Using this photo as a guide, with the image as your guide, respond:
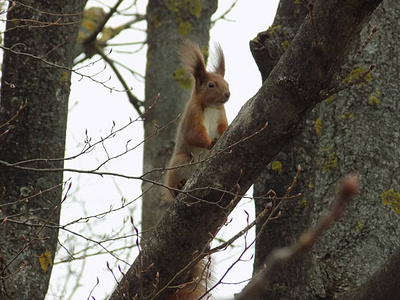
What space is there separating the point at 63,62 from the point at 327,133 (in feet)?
4.70

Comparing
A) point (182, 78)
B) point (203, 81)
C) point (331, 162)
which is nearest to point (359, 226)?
point (331, 162)

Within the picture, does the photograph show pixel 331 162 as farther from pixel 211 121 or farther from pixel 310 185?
pixel 211 121

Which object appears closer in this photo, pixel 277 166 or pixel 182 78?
pixel 277 166

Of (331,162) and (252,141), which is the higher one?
(331,162)

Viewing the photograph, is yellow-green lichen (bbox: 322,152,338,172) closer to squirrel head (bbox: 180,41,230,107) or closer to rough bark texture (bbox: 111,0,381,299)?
rough bark texture (bbox: 111,0,381,299)

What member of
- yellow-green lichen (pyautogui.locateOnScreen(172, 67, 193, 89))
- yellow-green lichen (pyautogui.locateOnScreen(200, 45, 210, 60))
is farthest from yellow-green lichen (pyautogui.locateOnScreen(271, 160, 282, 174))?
yellow-green lichen (pyautogui.locateOnScreen(200, 45, 210, 60))

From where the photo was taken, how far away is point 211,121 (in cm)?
472

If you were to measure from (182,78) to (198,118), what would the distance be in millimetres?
1165

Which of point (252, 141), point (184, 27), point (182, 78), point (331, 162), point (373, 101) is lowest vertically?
point (252, 141)

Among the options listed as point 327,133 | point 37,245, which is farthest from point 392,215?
point 37,245

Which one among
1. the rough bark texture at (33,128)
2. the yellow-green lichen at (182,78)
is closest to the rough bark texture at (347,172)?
→ the rough bark texture at (33,128)

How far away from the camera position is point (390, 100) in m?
3.32

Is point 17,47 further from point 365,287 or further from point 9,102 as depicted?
point 365,287

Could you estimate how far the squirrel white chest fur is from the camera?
4.71 m
